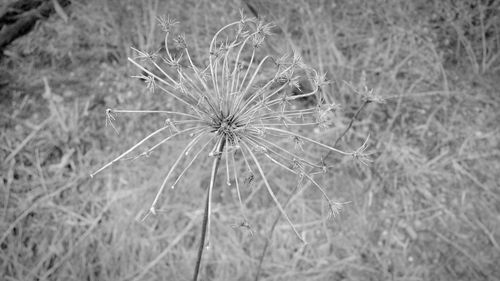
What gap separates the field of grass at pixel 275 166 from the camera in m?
3.60

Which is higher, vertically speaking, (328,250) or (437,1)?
(437,1)

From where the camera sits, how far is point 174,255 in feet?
11.9

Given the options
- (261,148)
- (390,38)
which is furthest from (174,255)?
(390,38)

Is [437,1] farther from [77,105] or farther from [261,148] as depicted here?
[77,105]

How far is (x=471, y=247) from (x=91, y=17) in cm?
455

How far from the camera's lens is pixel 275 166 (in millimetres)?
4004

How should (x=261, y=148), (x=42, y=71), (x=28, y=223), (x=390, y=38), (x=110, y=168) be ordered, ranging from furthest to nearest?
(x=390, y=38) → (x=42, y=71) → (x=110, y=168) → (x=28, y=223) → (x=261, y=148)

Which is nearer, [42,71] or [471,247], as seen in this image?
[471,247]

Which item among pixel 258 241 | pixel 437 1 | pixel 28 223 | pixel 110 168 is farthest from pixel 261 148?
pixel 437 1

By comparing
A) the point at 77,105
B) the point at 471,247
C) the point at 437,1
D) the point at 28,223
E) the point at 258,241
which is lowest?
the point at 471,247

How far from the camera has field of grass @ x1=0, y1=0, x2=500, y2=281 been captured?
3.60m

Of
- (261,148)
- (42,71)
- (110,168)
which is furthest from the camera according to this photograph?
(42,71)

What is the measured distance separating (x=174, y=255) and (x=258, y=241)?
781 millimetres

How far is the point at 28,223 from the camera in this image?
3588mm
